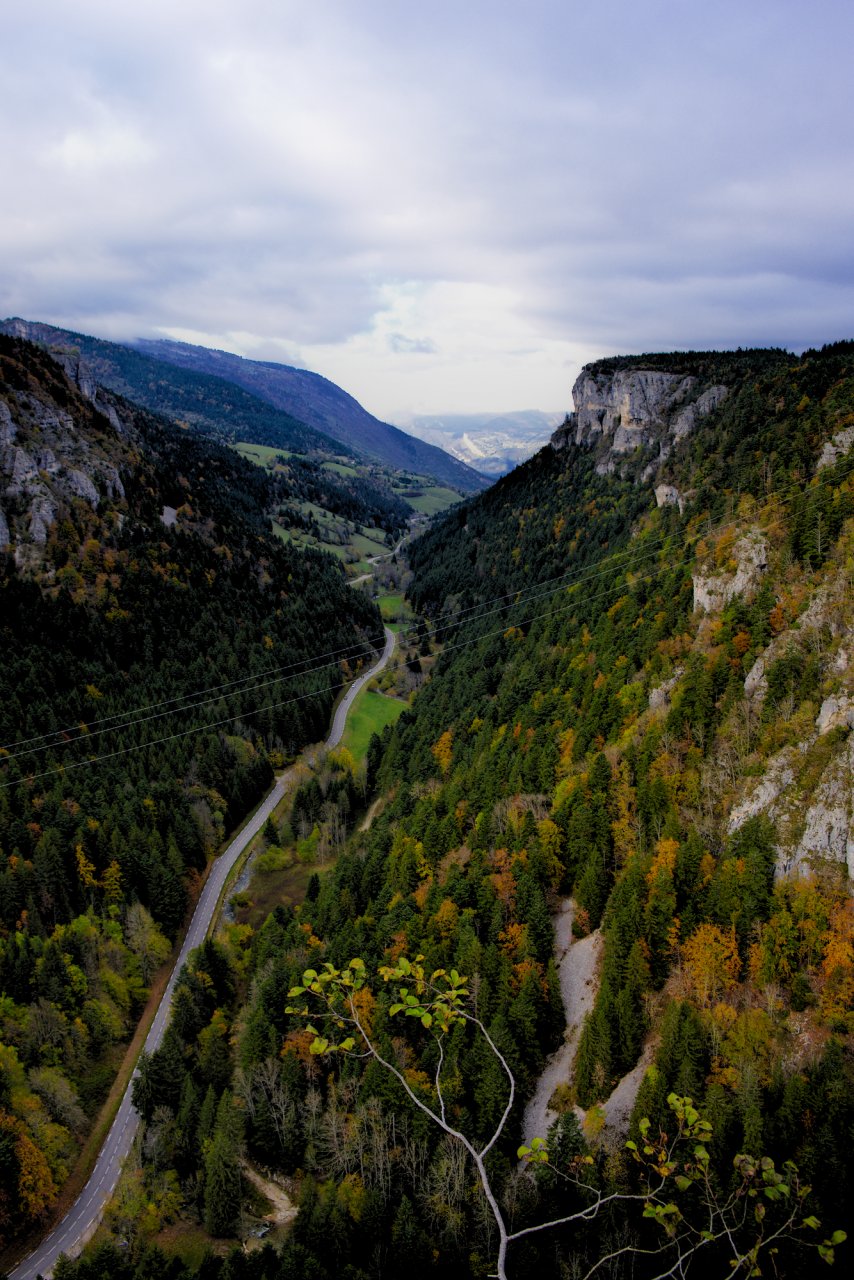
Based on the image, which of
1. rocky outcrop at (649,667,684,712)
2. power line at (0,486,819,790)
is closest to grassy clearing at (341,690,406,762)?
power line at (0,486,819,790)

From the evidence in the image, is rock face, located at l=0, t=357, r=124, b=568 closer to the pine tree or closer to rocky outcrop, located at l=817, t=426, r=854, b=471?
the pine tree

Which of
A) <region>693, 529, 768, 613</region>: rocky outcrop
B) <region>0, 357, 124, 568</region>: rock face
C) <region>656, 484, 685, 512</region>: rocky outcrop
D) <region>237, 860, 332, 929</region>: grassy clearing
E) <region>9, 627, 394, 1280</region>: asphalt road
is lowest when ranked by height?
<region>9, 627, 394, 1280</region>: asphalt road

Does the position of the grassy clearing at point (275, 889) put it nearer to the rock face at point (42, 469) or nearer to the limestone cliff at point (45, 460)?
the limestone cliff at point (45, 460)

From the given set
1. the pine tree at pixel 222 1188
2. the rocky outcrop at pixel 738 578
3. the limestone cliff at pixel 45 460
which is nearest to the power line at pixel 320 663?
the rocky outcrop at pixel 738 578

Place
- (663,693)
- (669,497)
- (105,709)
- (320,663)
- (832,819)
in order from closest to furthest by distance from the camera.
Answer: (832,819), (663,693), (105,709), (669,497), (320,663)

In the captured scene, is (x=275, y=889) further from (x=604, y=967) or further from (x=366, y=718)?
(x=604, y=967)

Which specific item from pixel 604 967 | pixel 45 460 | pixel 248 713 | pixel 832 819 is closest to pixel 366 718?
pixel 248 713

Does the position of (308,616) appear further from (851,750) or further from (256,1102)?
(851,750)
